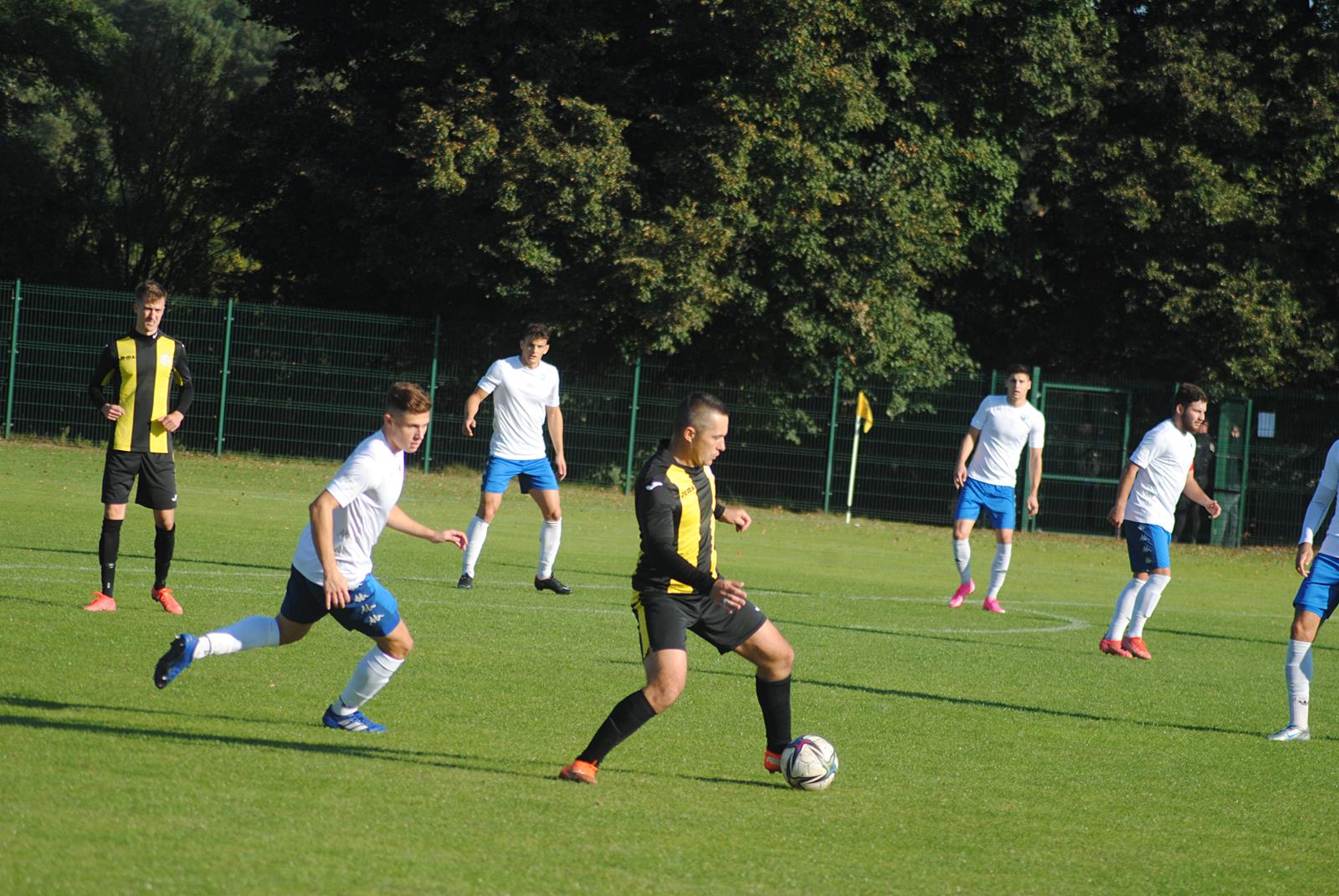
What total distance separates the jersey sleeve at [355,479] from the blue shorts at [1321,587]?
558 cm

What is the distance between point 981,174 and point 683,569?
2612 cm

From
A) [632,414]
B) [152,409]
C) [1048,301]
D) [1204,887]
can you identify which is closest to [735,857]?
[1204,887]

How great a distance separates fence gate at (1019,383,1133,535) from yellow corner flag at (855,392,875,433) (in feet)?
10.9

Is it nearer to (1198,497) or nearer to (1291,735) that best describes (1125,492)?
(1198,497)

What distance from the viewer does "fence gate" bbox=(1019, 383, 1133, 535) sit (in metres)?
28.4

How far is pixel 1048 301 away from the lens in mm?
33625

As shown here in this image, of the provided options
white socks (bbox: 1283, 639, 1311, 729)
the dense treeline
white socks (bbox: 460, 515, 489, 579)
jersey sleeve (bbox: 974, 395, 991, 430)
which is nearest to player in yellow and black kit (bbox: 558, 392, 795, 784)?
white socks (bbox: 1283, 639, 1311, 729)

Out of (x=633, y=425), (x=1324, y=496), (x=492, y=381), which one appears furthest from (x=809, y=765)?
(x=633, y=425)

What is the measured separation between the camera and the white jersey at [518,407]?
13.7 m

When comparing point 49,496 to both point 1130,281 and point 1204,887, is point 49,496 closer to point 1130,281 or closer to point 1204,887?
point 1204,887

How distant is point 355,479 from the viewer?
21.9 ft

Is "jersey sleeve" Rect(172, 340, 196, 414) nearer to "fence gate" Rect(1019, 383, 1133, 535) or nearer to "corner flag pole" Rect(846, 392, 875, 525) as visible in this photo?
"corner flag pole" Rect(846, 392, 875, 525)

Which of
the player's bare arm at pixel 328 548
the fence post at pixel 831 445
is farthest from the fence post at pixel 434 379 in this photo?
the player's bare arm at pixel 328 548

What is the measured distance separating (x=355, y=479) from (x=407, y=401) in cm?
42
